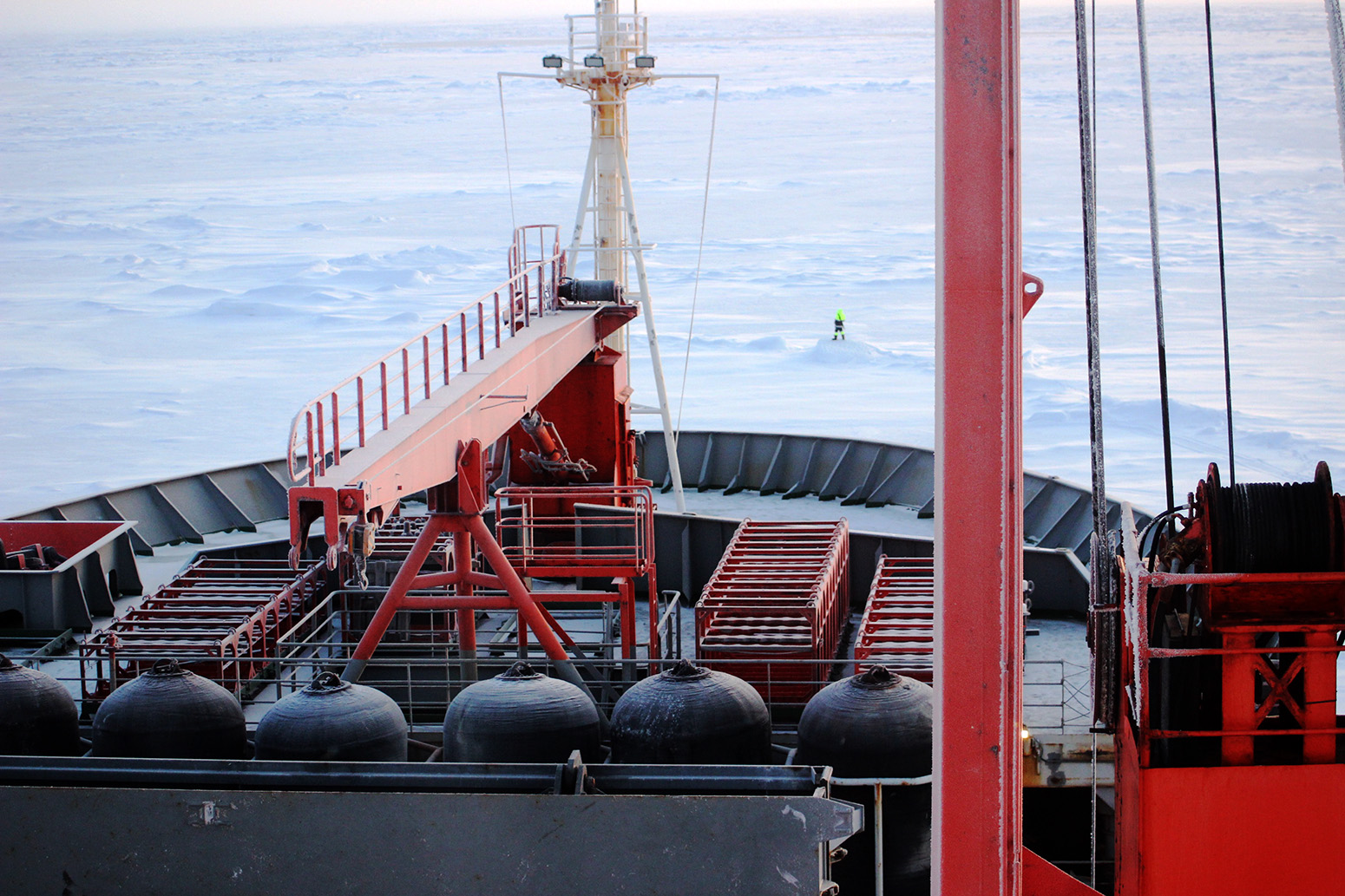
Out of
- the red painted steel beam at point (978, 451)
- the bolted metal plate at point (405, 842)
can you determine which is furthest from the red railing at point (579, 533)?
the red painted steel beam at point (978, 451)

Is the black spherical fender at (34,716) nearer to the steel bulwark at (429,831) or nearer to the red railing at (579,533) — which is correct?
the steel bulwark at (429,831)

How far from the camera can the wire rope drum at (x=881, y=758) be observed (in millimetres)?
9820

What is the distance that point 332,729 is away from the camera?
33.4ft

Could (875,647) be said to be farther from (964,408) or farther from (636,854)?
(964,408)

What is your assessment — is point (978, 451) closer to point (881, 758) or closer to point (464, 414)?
point (881, 758)

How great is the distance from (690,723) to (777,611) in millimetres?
3899

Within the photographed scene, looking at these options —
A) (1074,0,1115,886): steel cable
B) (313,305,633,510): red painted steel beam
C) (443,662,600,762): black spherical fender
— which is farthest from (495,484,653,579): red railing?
(1074,0,1115,886): steel cable

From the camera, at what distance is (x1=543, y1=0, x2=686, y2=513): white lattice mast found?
66.0 feet

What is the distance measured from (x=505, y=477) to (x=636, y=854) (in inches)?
323

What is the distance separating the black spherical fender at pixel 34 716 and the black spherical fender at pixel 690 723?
14.5 ft

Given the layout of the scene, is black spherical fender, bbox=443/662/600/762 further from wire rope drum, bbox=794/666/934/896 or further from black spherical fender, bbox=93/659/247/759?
black spherical fender, bbox=93/659/247/759

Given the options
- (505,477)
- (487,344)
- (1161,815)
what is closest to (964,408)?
(1161,815)

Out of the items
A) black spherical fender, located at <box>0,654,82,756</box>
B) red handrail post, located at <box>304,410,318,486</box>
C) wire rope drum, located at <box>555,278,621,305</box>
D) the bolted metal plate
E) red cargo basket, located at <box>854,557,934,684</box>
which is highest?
wire rope drum, located at <box>555,278,621,305</box>

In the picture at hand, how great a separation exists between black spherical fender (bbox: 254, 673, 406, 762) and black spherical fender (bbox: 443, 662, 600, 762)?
44 centimetres
